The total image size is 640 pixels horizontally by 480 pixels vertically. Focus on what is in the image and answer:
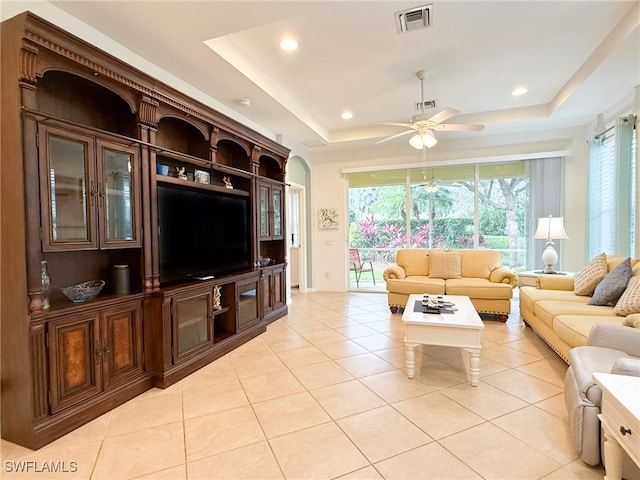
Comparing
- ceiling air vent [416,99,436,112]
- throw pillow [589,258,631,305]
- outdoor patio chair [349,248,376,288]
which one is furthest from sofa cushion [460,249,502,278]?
ceiling air vent [416,99,436,112]

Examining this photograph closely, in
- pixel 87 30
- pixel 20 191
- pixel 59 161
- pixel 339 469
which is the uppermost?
pixel 87 30

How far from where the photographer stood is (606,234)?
4.53 metres

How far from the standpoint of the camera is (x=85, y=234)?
215 cm

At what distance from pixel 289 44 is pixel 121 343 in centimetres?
297

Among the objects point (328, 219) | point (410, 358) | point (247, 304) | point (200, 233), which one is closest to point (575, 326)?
point (410, 358)

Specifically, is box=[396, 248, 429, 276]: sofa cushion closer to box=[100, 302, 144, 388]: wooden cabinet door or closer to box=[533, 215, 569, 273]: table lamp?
box=[533, 215, 569, 273]: table lamp

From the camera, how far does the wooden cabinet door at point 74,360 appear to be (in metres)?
1.96

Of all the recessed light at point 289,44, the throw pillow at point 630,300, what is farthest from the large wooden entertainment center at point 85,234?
the throw pillow at point 630,300

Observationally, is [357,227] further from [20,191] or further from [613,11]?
[20,191]

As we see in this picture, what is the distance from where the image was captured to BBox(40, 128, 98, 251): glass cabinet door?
6.32 feet

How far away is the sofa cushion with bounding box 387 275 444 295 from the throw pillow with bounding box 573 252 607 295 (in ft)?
5.01

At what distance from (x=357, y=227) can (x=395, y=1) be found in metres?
4.50

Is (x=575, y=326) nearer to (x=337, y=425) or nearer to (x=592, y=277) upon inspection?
(x=592, y=277)

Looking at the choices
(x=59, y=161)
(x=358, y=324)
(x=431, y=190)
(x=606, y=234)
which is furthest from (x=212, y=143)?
(x=606, y=234)
